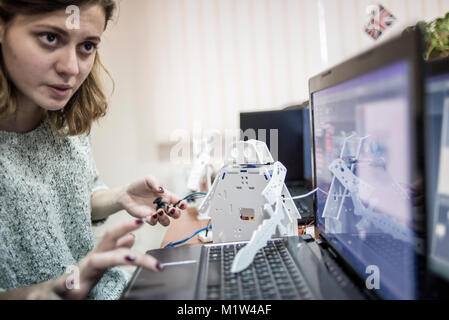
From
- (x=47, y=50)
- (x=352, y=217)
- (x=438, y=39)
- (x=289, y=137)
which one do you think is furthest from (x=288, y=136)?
(x=47, y=50)

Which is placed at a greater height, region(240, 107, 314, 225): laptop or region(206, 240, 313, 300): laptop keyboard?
region(240, 107, 314, 225): laptop

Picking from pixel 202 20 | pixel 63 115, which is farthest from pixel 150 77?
pixel 63 115

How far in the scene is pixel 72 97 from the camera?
859mm

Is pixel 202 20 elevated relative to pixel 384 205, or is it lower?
elevated

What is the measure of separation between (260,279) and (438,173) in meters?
0.27

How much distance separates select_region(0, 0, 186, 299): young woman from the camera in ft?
1.61

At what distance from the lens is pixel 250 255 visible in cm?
48

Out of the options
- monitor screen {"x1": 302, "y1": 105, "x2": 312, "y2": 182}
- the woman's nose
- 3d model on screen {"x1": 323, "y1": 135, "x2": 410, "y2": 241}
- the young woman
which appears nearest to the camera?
3d model on screen {"x1": 323, "y1": 135, "x2": 410, "y2": 241}

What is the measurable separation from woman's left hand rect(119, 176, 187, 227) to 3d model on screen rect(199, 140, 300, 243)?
0.09 meters

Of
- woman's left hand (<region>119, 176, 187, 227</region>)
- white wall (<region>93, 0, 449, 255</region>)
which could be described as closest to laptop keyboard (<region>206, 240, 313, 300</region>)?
woman's left hand (<region>119, 176, 187, 227</region>)

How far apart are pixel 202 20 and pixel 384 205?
1872 mm

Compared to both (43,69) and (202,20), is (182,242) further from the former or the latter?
(202,20)

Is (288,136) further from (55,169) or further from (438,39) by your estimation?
(55,169)

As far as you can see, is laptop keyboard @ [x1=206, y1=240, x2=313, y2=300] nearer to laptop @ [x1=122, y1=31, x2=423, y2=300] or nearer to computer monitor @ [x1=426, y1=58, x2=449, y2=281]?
laptop @ [x1=122, y1=31, x2=423, y2=300]
